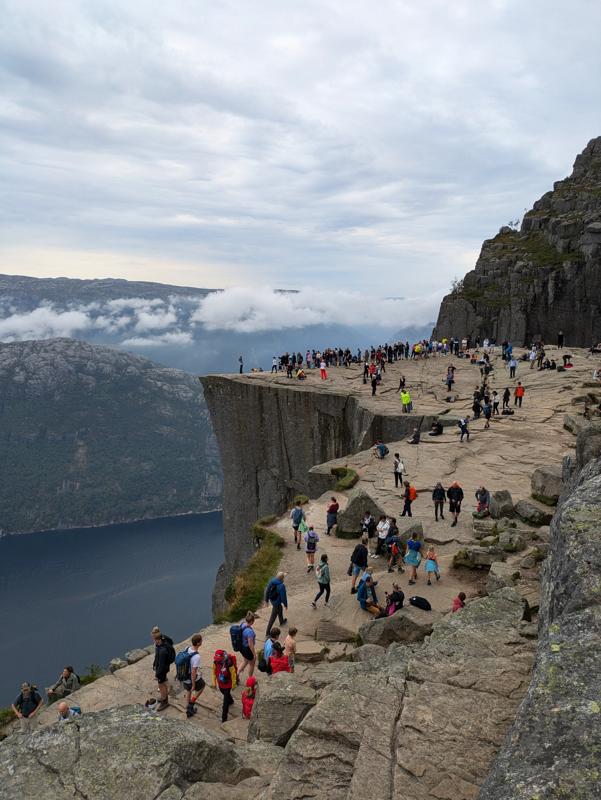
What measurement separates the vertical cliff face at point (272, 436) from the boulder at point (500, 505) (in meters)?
14.2

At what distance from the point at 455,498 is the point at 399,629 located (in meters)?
9.01

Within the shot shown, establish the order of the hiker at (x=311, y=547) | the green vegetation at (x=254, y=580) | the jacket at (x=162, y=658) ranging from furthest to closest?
the hiker at (x=311, y=547)
the green vegetation at (x=254, y=580)
the jacket at (x=162, y=658)

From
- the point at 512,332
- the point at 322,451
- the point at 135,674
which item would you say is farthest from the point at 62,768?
the point at 512,332

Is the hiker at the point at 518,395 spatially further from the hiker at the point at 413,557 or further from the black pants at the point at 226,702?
the black pants at the point at 226,702

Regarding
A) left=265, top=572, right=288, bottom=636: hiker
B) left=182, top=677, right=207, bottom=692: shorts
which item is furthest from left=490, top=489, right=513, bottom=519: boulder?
left=182, top=677, right=207, bottom=692: shorts

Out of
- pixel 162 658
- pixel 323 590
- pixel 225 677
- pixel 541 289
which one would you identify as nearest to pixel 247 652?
pixel 225 677

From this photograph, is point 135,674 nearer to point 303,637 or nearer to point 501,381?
point 303,637

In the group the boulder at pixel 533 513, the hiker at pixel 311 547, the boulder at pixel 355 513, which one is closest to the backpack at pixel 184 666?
the hiker at pixel 311 547

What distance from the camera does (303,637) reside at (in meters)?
15.4

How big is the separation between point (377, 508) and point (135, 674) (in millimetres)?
10998

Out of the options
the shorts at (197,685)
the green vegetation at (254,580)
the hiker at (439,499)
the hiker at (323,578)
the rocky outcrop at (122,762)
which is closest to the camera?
the rocky outcrop at (122,762)

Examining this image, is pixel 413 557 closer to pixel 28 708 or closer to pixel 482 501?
pixel 482 501

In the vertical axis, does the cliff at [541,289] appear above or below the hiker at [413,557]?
above

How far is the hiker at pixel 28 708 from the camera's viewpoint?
13.1 m
